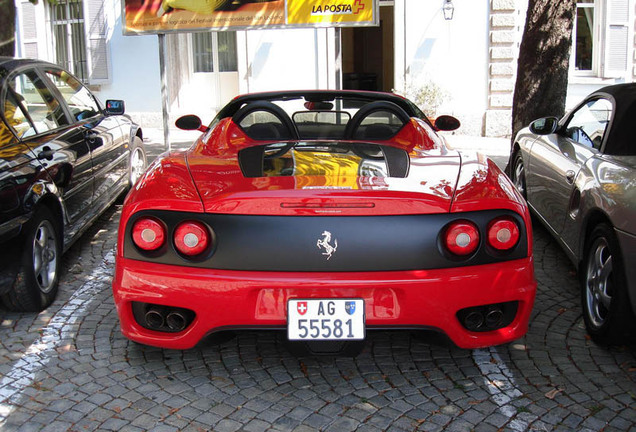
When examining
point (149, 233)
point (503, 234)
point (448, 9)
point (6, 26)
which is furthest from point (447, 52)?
point (149, 233)

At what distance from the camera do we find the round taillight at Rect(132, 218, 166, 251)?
10.7ft

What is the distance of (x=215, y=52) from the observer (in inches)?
597

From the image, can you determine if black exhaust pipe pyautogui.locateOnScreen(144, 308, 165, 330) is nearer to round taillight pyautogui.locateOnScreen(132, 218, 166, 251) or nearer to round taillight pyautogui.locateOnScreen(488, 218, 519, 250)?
round taillight pyautogui.locateOnScreen(132, 218, 166, 251)

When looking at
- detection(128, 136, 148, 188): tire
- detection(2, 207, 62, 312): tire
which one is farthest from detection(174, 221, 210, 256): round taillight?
detection(128, 136, 148, 188): tire

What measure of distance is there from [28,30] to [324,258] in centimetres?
1375

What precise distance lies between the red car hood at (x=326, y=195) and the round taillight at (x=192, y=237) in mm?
100

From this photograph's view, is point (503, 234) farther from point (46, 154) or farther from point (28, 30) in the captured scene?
point (28, 30)

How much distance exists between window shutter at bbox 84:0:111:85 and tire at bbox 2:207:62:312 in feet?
34.3

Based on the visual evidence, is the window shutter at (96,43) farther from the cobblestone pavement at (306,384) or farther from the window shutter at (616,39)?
the cobblestone pavement at (306,384)

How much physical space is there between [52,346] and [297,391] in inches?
58.9

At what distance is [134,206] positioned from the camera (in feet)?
10.9

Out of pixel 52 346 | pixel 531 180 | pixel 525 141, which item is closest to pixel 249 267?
pixel 52 346

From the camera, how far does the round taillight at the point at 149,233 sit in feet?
10.7

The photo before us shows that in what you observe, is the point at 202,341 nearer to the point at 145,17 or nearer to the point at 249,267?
the point at 249,267
